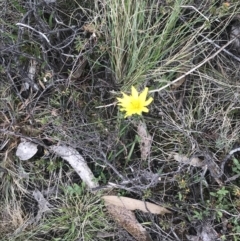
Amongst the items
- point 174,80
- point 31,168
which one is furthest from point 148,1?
point 31,168

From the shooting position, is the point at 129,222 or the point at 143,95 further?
the point at 129,222

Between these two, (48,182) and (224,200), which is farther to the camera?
(48,182)

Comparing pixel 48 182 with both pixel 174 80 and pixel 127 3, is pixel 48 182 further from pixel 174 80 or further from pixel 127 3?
pixel 127 3

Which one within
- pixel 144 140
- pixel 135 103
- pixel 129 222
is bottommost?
pixel 129 222

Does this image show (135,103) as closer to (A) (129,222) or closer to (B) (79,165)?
(B) (79,165)

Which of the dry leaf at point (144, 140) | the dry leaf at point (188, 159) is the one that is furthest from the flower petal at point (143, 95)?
the dry leaf at point (188, 159)

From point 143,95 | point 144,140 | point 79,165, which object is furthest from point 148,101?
point 79,165

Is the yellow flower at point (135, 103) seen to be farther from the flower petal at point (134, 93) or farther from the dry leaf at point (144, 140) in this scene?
the dry leaf at point (144, 140)

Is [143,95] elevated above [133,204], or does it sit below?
above
